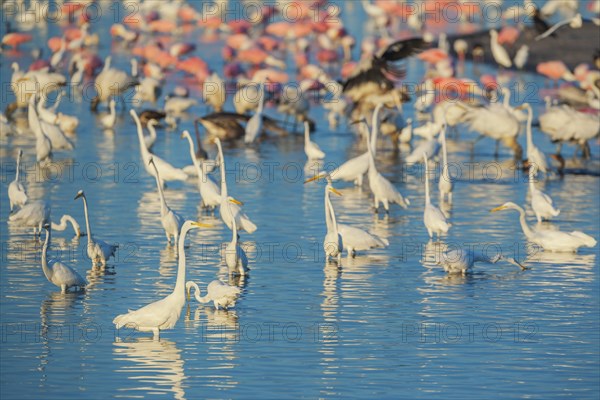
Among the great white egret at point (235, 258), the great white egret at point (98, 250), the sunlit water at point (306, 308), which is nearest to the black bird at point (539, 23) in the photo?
the sunlit water at point (306, 308)

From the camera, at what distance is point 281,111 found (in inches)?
1038

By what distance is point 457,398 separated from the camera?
32.9 feet

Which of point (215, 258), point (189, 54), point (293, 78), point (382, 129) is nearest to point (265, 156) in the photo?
point (382, 129)

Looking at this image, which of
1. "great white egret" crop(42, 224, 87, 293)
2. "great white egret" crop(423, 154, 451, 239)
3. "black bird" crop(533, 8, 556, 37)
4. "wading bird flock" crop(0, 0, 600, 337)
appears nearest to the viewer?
"great white egret" crop(42, 224, 87, 293)

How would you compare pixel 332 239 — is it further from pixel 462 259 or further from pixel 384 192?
pixel 384 192

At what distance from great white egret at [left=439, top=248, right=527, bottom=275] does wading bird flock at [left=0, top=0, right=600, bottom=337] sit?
2 cm

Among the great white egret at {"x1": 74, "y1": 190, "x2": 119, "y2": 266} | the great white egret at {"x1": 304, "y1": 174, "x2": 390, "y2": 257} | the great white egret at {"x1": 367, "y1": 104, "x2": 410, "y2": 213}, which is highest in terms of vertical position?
the great white egret at {"x1": 367, "y1": 104, "x2": 410, "y2": 213}

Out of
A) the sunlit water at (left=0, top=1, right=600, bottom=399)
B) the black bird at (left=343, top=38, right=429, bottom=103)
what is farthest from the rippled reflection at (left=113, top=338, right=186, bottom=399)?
the black bird at (left=343, top=38, right=429, bottom=103)

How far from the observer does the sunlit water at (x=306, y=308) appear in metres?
10.5

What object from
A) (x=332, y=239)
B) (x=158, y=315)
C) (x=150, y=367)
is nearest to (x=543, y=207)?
(x=332, y=239)

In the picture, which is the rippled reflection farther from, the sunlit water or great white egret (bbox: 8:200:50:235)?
great white egret (bbox: 8:200:50:235)

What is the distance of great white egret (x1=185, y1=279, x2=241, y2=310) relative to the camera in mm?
12242

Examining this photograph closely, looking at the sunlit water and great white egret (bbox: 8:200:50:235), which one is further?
great white egret (bbox: 8:200:50:235)

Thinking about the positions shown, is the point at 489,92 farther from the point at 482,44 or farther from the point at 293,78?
the point at 482,44
